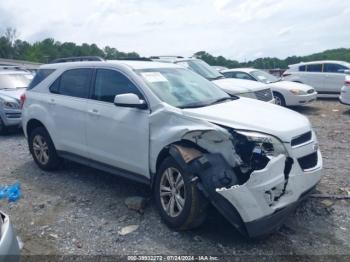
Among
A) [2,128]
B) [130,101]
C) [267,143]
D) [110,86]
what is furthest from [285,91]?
[267,143]

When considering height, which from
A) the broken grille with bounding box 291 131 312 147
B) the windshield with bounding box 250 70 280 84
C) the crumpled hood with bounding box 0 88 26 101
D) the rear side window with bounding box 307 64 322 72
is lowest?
the crumpled hood with bounding box 0 88 26 101

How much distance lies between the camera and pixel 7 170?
6.42m

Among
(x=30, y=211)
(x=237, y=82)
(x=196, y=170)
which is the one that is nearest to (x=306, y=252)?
(x=196, y=170)

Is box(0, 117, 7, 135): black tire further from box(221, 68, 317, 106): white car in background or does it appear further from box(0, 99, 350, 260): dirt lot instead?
box(221, 68, 317, 106): white car in background

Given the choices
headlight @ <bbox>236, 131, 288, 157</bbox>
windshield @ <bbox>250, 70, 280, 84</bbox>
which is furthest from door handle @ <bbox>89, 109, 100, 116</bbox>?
windshield @ <bbox>250, 70, 280, 84</bbox>

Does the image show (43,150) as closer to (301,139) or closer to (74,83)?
(74,83)

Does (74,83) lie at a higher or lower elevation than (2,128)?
higher

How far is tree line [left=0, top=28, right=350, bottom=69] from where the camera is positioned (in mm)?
28342

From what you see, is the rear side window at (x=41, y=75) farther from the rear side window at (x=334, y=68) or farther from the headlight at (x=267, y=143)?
the rear side window at (x=334, y=68)

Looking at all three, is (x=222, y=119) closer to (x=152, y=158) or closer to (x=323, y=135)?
(x=152, y=158)

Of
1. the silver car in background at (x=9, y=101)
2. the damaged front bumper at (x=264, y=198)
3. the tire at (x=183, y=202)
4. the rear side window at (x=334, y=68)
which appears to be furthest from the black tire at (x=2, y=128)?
the rear side window at (x=334, y=68)

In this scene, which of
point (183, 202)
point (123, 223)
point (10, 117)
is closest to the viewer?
point (183, 202)

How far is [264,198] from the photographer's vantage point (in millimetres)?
3414

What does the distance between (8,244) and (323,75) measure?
47.6 feet
